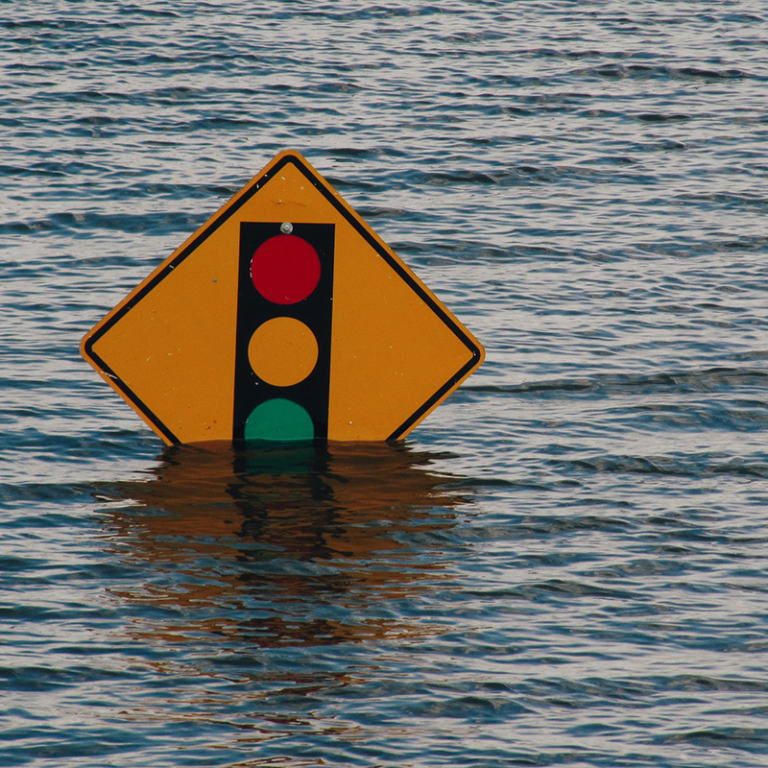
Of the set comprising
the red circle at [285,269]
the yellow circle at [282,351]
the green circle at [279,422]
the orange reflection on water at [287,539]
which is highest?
the red circle at [285,269]

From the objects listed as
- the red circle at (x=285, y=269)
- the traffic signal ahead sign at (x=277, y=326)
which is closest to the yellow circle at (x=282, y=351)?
the traffic signal ahead sign at (x=277, y=326)

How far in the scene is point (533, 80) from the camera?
68.8 feet

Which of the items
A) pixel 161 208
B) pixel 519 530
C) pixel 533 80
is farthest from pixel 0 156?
pixel 519 530

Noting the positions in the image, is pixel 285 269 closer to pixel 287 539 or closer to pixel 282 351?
pixel 282 351

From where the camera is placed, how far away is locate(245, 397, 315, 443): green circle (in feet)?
25.0

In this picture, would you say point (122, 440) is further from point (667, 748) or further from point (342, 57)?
point (342, 57)

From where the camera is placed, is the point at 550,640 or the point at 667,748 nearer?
the point at 667,748

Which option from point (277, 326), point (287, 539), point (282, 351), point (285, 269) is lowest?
point (287, 539)

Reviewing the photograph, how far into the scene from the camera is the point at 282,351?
7.50m

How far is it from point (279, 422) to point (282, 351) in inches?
17.0

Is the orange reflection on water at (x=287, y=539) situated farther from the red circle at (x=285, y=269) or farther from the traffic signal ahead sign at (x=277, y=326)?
the red circle at (x=285, y=269)

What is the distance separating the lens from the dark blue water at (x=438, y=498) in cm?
520

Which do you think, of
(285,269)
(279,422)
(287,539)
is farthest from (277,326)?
(287,539)

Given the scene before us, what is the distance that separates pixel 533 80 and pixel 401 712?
17.0m
